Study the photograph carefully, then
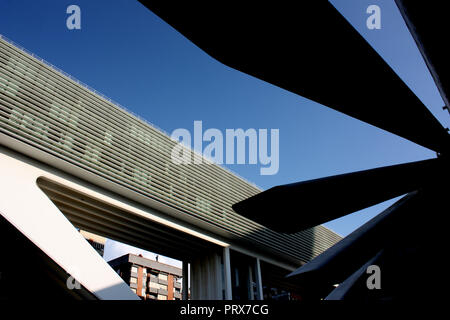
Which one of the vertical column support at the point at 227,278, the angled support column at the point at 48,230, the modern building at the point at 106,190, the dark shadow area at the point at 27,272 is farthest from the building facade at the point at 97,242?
the angled support column at the point at 48,230

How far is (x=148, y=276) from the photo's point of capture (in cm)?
4528

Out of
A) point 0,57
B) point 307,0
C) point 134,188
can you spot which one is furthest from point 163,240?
point 307,0

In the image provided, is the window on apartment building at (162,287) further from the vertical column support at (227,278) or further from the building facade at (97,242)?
the vertical column support at (227,278)

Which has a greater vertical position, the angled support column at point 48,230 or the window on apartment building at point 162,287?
the angled support column at point 48,230

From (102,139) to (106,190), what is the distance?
243 centimetres

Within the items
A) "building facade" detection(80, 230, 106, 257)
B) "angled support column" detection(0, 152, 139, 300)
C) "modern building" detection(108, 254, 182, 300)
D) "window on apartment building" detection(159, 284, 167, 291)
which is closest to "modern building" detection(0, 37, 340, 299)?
"angled support column" detection(0, 152, 139, 300)

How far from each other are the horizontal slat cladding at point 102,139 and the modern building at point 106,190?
0.15 feet

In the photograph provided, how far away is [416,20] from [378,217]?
5.96 feet

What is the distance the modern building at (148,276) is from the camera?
42.6 m

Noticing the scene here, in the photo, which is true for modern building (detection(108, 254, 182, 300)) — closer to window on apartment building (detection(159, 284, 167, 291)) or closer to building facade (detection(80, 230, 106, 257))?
window on apartment building (detection(159, 284, 167, 291))

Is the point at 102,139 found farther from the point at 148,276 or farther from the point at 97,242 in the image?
the point at 148,276

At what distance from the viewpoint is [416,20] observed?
2639mm

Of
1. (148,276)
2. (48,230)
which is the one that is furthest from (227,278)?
(148,276)

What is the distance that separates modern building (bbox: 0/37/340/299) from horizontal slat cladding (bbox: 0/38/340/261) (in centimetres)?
5
